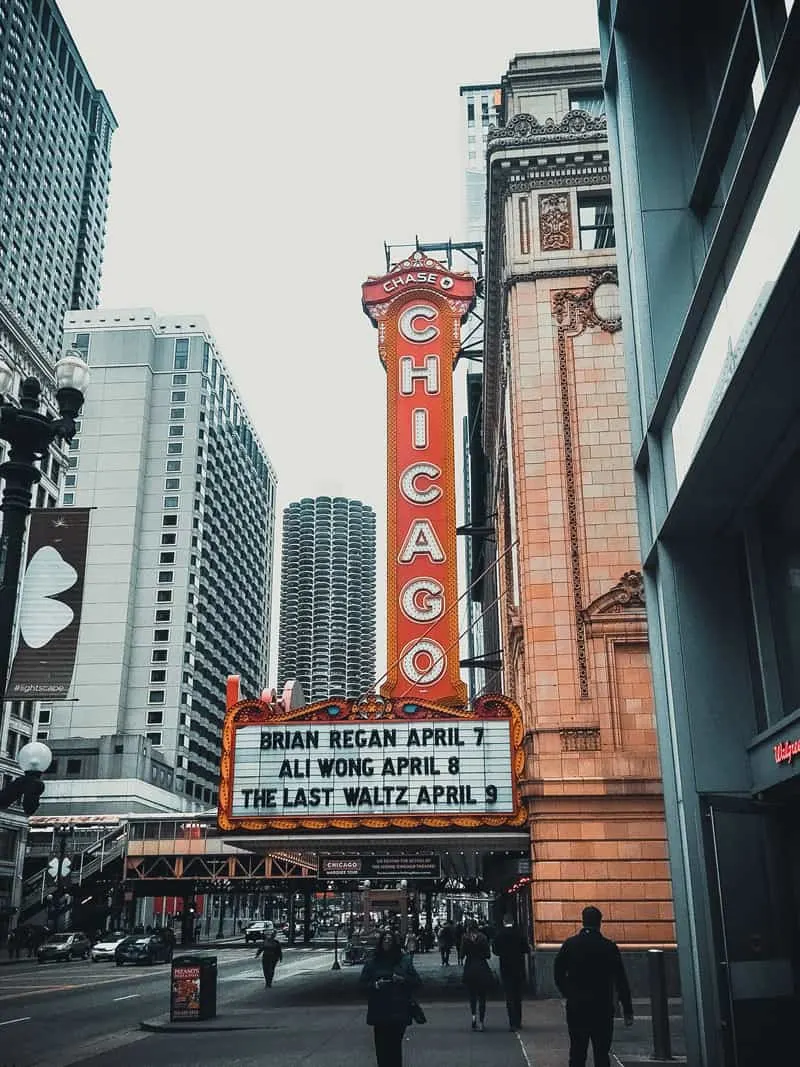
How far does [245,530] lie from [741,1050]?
14983 centimetres

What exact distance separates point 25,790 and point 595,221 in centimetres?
2310

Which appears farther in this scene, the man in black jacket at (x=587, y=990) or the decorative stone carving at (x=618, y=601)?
the decorative stone carving at (x=618, y=601)

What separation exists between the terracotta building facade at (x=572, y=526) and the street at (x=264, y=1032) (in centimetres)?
319

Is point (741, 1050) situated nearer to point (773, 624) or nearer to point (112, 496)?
point (773, 624)

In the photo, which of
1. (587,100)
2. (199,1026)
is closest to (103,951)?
(199,1026)

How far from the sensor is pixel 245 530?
Result: 157m

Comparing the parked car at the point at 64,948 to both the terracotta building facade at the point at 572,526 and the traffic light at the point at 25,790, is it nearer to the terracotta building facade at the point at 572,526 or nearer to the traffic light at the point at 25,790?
the terracotta building facade at the point at 572,526

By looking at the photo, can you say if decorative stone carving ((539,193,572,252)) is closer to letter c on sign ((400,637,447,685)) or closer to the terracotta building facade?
the terracotta building facade

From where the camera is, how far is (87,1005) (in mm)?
24984

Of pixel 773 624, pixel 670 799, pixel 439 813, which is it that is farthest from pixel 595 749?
pixel 773 624

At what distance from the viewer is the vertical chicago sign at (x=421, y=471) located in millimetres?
29422

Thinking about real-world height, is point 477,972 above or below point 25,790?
below

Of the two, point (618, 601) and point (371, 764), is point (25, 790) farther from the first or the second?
point (618, 601)

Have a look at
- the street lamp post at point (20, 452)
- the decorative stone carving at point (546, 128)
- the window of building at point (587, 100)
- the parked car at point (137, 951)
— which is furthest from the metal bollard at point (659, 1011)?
the parked car at point (137, 951)
